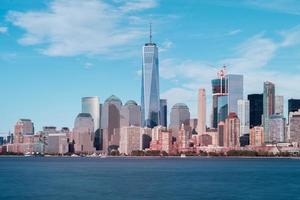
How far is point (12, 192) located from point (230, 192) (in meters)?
33.7

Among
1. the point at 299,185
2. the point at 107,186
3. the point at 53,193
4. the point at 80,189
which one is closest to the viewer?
the point at 53,193

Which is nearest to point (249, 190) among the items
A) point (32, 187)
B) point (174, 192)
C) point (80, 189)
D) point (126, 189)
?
point (174, 192)

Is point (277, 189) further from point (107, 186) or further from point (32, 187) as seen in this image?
point (32, 187)

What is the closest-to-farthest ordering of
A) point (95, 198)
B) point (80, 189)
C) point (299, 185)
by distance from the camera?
point (95, 198) → point (80, 189) → point (299, 185)

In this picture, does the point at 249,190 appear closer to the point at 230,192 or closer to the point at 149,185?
the point at 230,192

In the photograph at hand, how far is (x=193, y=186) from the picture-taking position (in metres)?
103

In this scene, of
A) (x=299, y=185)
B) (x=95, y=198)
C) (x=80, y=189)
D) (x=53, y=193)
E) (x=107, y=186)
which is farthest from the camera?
(x=299, y=185)

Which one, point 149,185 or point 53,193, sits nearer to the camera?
point 53,193

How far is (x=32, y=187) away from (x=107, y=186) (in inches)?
494

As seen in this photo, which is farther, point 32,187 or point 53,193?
point 32,187

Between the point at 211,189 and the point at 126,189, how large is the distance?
14.2 meters

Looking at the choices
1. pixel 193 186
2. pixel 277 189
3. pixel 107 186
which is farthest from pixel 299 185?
pixel 107 186

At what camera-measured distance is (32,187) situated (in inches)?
3920

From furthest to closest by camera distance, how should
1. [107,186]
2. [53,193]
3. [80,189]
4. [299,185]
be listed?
[299,185], [107,186], [80,189], [53,193]
